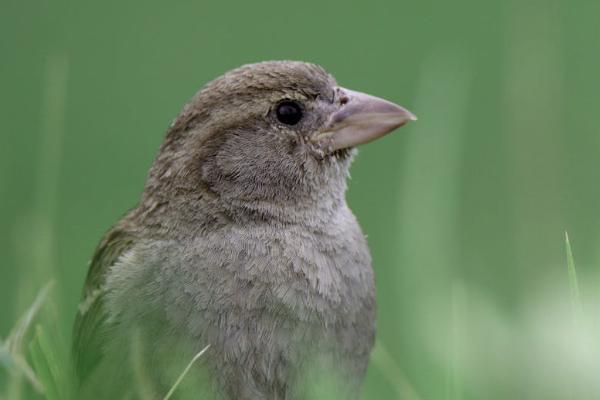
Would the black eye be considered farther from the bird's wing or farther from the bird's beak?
the bird's wing

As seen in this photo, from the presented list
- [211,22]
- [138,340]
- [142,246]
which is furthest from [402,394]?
[211,22]

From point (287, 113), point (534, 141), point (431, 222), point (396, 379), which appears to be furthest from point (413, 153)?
point (396, 379)

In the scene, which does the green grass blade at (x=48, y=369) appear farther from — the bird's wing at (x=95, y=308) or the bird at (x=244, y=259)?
the bird's wing at (x=95, y=308)

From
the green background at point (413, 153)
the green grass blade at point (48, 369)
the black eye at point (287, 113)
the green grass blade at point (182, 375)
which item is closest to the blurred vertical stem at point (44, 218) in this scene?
the green background at point (413, 153)

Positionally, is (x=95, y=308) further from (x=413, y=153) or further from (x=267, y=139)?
(x=413, y=153)

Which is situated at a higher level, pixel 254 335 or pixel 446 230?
pixel 446 230

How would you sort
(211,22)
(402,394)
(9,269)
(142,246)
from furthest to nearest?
1. (211,22)
2. (9,269)
3. (142,246)
4. (402,394)

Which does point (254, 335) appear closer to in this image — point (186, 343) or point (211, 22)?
point (186, 343)
